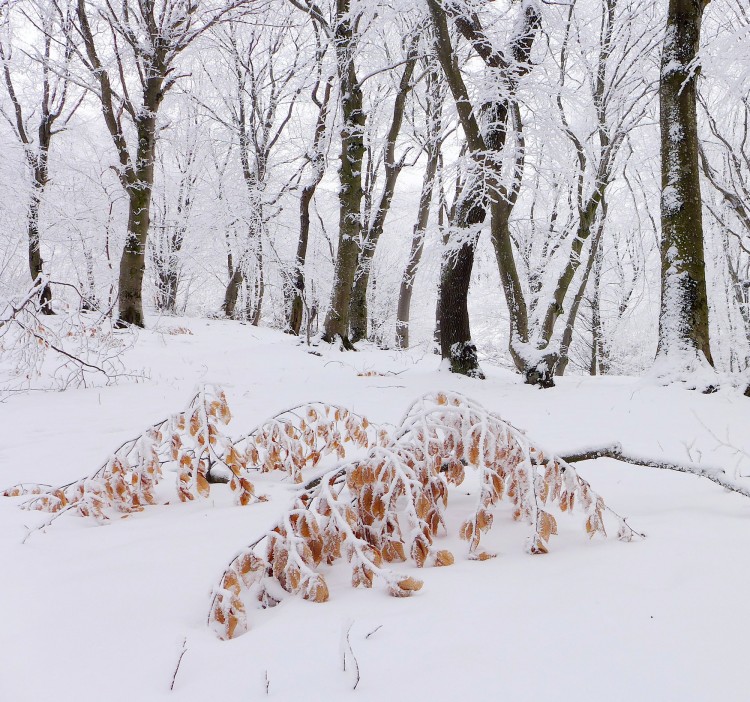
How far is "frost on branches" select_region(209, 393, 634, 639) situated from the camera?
137 cm

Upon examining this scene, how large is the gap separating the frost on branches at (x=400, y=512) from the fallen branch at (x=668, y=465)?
0.97ft

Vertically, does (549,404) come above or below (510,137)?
below

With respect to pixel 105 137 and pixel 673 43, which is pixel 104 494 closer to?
pixel 673 43

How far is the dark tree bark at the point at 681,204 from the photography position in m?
5.08

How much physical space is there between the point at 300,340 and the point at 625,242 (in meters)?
13.0

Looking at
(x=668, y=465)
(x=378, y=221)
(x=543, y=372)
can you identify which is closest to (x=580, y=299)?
(x=543, y=372)

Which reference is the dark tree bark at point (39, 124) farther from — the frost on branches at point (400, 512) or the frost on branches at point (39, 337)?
the frost on branches at point (400, 512)

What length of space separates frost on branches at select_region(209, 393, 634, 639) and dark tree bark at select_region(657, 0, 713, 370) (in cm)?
418

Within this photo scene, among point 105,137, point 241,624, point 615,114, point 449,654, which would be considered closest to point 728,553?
point 449,654

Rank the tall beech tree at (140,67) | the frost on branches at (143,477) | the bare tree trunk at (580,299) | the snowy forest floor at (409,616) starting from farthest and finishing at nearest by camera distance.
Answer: the tall beech tree at (140,67)
the bare tree trunk at (580,299)
the frost on branches at (143,477)
the snowy forest floor at (409,616)

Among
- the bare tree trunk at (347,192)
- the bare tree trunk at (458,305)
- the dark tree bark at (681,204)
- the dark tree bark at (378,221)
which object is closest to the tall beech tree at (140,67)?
the bare tree trunk at (347,192)

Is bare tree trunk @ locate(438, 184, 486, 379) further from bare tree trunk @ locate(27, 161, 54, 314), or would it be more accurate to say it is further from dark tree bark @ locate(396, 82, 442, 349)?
bare tree trunk @ locate(27, 161, 54, 314)

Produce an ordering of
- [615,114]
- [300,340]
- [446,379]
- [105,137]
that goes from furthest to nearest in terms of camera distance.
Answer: [105,137]
[300,340]
[615,114]
[446,379]

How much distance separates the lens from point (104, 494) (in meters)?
2.02
